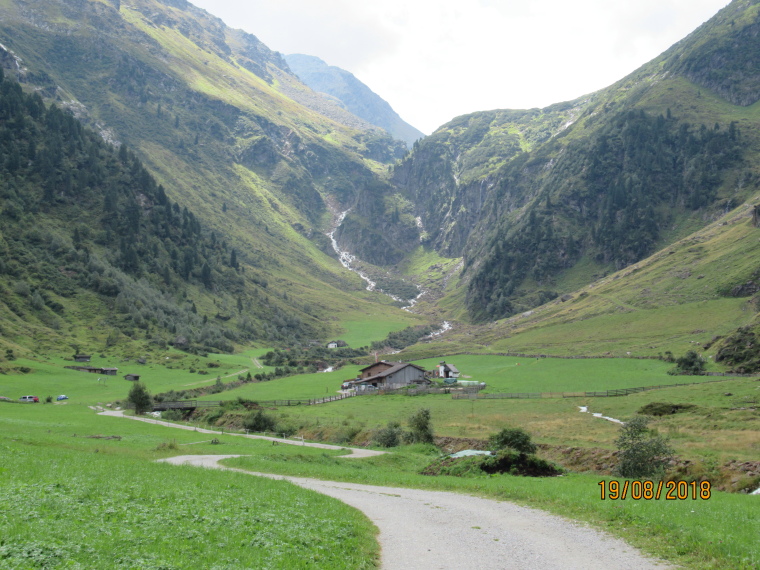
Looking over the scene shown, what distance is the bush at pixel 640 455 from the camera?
32719 mm

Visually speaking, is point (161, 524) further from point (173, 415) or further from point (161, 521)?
point (173, 415)

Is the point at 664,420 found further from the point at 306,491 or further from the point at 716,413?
the point at 306,491

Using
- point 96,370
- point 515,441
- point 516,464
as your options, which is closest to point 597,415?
point 515,441

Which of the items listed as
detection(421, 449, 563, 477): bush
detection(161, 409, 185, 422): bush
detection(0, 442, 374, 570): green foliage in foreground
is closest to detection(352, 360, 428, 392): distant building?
detection(161, 409, 185, 422): bush

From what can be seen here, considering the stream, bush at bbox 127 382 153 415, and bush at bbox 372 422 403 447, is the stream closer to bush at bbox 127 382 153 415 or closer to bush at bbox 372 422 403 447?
bush at bbox 372 422 403 447

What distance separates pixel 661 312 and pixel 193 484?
169 metres

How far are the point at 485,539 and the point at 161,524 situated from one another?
10829 millimetres

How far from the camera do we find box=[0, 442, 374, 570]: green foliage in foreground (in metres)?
12.6

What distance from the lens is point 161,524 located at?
52.5 ft

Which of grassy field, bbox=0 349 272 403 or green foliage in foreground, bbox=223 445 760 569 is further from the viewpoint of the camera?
grassy field, bbox=0 349 272 403

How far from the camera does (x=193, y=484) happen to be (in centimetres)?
2417

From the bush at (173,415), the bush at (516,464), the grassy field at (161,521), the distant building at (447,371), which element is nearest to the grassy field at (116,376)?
the bush at (173,415)

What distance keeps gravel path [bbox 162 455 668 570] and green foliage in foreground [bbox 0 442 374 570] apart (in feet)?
4.99

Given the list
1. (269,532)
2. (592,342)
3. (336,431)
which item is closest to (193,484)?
(269,532)
